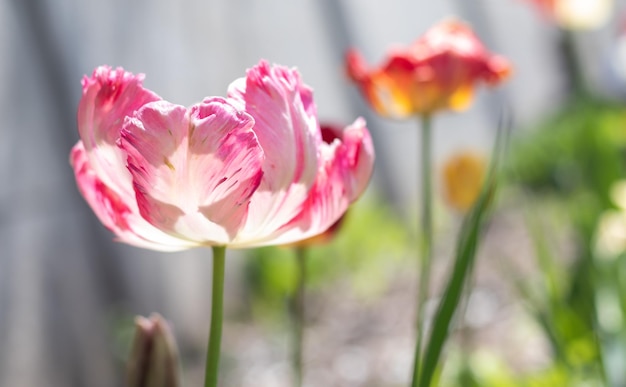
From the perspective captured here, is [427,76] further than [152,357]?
Yes

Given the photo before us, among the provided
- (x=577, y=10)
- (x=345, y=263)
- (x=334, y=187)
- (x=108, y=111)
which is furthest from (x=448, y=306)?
(x=345, y=263)

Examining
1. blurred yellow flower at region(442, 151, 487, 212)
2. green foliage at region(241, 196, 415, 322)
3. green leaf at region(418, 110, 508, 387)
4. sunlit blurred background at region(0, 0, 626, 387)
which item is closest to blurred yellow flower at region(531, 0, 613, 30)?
sunlit blurred background at region(0, 0, 626, 387)

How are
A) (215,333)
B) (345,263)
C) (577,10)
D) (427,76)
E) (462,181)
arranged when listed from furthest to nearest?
(345,263) → (577,10) → (462,181) → (427,76) → (215,333)

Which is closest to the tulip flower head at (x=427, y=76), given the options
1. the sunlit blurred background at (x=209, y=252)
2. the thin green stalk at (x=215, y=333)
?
the sunlit blurred background at (x=209, y=252)

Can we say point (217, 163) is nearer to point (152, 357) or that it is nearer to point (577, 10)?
point (152, 357)

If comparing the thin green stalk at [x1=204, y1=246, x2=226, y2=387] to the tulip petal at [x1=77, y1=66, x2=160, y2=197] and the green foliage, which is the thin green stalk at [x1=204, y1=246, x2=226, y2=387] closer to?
the tulip petal at [x1=77, y1=66, x2=160, y2=197]

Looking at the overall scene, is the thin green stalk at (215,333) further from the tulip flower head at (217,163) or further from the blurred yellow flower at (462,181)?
the blurred yellow flower at (462,181)
